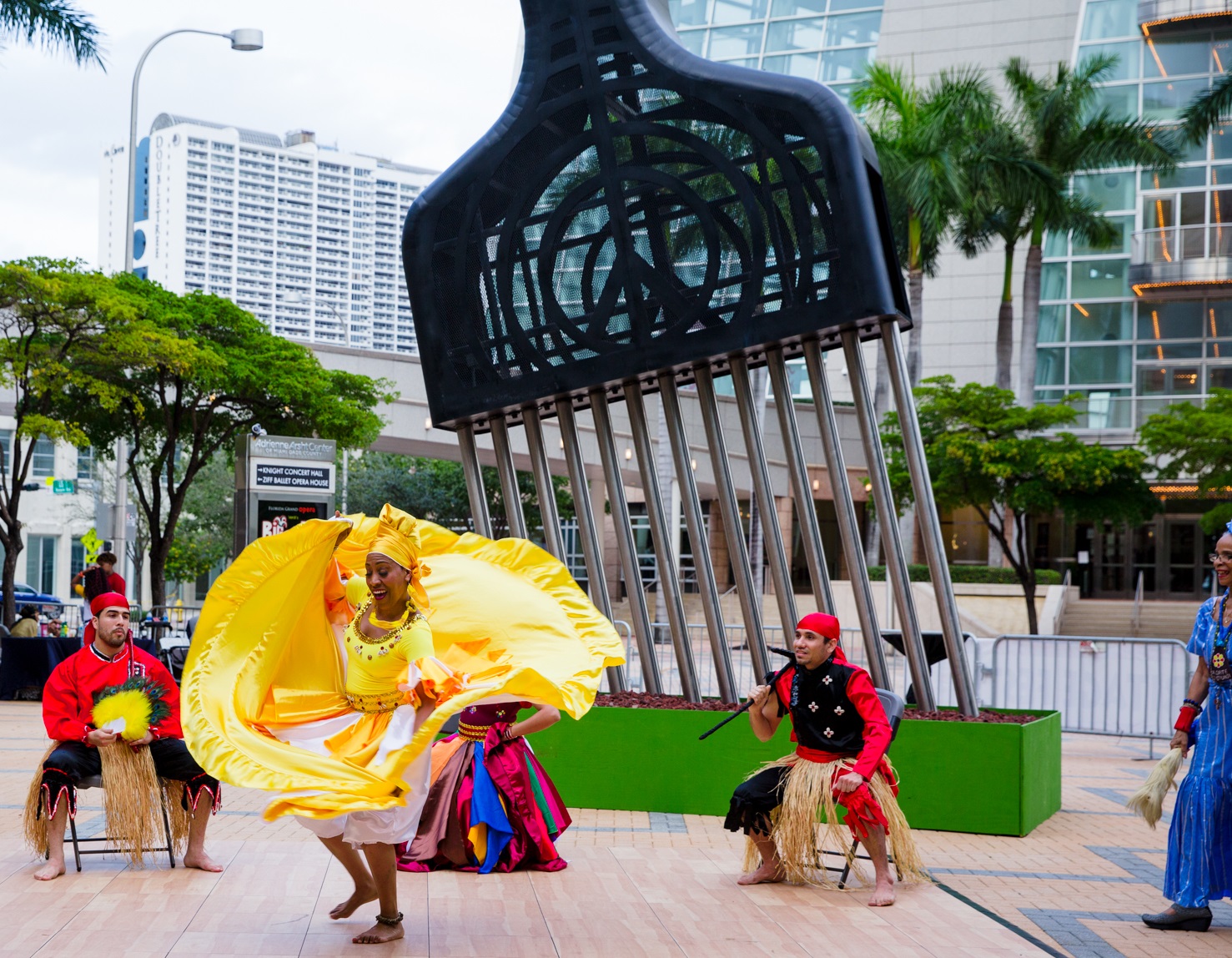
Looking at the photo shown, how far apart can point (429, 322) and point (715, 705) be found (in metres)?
3.38

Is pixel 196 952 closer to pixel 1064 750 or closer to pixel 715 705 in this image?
pixel 715 705

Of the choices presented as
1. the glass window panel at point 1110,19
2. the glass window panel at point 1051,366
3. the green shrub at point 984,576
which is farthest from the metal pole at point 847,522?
the glass window panel at point 1110,19

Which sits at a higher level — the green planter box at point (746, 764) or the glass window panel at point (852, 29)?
the glass window panel at point (852, 29)

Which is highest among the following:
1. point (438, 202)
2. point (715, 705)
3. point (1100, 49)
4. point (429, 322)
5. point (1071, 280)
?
point (1100, 49)

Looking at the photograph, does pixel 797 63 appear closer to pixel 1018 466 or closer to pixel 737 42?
pixel 737 42

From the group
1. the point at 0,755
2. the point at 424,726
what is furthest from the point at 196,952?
the point at 0,755

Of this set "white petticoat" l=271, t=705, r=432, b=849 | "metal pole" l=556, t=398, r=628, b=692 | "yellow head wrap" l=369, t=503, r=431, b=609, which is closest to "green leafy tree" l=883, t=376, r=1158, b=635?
"metal pole" l=556, t=398, r=628, b=692

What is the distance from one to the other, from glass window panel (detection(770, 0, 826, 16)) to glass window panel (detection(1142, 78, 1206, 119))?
33.6ft

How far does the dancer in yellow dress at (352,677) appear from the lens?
17.4 feet

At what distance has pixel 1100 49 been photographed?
3781cm

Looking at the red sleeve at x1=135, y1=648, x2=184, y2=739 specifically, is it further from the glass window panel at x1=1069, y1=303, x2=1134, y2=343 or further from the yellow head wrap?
the glass window panel at x1=1069, y1=303, x2=1134, y2=343

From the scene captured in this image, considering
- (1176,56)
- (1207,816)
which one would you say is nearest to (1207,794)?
(1207,816)

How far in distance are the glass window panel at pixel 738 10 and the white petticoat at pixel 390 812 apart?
132 feet

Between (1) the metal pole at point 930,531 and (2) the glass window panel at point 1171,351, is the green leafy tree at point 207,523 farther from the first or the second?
(1) the metal pole at point 930,531
